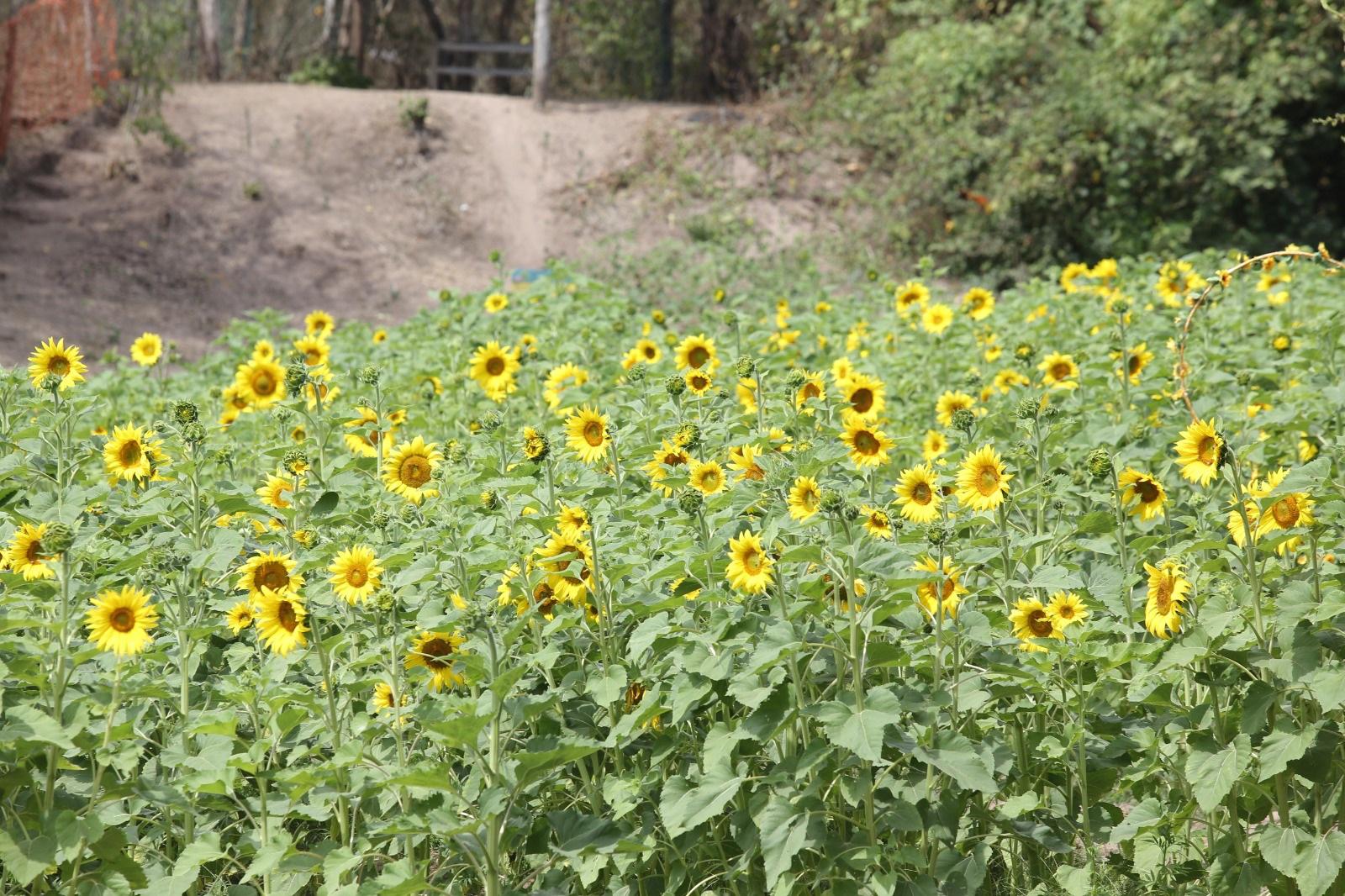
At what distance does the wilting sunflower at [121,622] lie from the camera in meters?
2.75

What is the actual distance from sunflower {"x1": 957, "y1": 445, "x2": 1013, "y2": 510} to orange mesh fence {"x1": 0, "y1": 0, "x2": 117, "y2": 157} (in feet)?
43.8

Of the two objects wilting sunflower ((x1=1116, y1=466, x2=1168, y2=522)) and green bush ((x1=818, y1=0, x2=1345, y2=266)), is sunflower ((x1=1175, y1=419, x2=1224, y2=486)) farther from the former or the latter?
green bush ((x1=818, y1=0, x2=1345, y2=266))

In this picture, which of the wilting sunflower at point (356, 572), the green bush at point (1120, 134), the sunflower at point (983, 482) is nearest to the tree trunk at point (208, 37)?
the green bush at point (1120, 134)

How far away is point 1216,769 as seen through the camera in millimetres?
2770

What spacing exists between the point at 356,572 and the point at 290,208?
13.2m

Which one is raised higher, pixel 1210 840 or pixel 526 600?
pixel 526 600

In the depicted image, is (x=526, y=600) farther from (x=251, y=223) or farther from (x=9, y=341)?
(x=251, y=223)

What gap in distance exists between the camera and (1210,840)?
9.78ft

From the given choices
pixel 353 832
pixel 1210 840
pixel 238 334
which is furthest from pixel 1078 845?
pixel 238 334

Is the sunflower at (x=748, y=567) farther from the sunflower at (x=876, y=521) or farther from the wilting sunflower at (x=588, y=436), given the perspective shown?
the wilting sunflower at (x=588, y=436)

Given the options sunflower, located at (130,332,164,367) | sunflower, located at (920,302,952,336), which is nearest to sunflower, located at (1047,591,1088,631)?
sunflower, located at (920,302,952,336)

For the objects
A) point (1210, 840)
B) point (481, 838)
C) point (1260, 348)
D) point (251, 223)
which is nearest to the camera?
point (481, 838)

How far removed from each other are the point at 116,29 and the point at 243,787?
15.3 meters

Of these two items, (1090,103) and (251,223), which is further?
(251,223)
